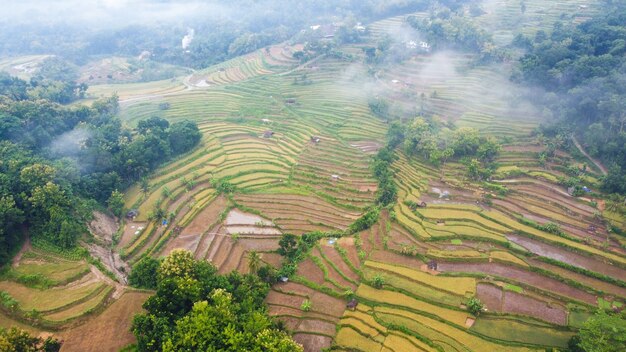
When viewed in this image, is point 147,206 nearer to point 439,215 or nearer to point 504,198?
point 439,215

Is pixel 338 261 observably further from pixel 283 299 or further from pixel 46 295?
pixel 46 295

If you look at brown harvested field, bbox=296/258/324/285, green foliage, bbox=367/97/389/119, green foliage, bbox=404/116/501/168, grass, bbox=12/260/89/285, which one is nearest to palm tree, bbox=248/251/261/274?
brown harvested field, bbox=296/258/324/285

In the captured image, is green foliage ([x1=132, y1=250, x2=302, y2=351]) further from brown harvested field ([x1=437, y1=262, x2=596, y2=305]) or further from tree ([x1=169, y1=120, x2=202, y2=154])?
tree ([x1=169, y1=120, x2=202, y2=154])

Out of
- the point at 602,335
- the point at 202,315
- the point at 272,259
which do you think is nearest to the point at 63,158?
the point at 272,259

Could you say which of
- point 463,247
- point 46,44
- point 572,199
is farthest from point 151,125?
point 46,44

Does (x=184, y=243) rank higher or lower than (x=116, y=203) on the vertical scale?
lower

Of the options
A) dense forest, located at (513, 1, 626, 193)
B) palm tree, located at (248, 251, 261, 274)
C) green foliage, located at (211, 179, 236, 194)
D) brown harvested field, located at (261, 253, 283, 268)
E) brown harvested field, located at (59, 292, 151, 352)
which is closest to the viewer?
brown harvested field, located at (59, 292, 151, 352)
